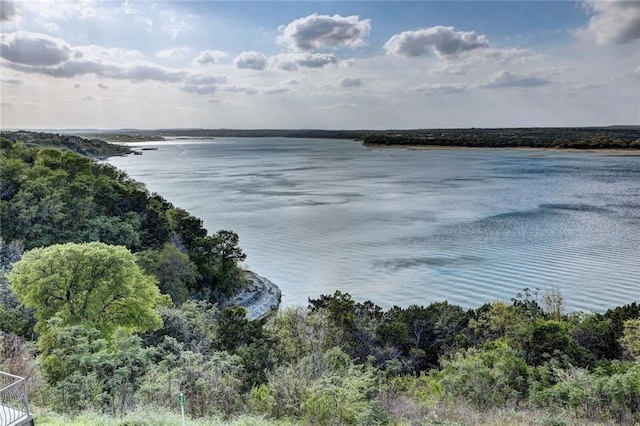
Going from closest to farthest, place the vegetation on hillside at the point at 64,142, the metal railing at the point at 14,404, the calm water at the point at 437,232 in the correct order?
the metal railing at the point at 14,404 → the calm water at the point at 437,232 → the vegetation on hillside at the point at 64,142

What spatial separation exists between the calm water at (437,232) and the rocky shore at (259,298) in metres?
0.60

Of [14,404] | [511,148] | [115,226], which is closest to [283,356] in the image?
[14,404]

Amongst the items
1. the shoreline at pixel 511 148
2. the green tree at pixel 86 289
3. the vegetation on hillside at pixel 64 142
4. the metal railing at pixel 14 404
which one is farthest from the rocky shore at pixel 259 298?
the shoreline at pixel 511 148

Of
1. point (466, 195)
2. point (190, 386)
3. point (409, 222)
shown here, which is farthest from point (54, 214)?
point (466, 195)

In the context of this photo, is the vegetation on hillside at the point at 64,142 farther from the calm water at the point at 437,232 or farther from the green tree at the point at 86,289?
the green tree at the point at 86,289

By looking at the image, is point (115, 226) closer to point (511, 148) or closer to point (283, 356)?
point (283, 356)

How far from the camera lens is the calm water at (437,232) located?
1970cm

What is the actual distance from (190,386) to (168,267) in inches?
465

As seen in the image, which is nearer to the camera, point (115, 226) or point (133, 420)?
point (133, 420)

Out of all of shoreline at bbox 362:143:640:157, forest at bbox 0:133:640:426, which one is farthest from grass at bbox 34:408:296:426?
shoreline at bbox 362:143:640:157

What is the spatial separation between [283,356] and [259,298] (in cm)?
877

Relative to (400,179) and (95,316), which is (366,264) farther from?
(400,179)

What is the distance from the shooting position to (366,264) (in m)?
22.7

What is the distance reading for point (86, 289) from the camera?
11.9 meters
